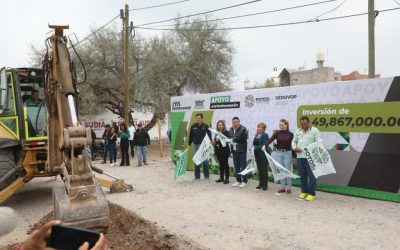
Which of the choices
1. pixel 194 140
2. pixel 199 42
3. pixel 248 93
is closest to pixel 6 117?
pixel 194 140

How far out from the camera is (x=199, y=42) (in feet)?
93.5

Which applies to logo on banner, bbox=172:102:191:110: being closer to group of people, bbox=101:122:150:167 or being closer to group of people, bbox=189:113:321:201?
group of people, bbox=101:122:150:167

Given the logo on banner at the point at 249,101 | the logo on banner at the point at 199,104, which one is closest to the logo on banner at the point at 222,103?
the logo on banner at the point at 249,101

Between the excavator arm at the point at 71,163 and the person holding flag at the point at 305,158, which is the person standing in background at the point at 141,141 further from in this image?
the excavator arm at the point at 71,163

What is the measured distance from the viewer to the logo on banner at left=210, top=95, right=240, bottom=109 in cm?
1306

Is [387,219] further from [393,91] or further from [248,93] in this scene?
[248,93]

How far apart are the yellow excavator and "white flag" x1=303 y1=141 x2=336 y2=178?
4.66 m

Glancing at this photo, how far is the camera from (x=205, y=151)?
41.1 feet

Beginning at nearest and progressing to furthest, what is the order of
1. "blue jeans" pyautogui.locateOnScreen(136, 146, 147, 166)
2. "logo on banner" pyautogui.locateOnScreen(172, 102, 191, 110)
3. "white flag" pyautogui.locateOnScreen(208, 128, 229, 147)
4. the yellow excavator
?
1. the yellow excavator
2. "white flag" pyautogui.locateOnScreen(208, 128, 229, 147)
3. "logo on banner" pyautogui.locateOnScreen(172, 102, 191, 110)
4. "blue jeans" pyautogui.locateOnScreen(136, 146, 147, 166)

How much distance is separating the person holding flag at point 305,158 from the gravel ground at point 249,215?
30cm

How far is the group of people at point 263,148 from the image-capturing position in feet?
31.6

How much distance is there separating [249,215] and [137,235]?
2254mm

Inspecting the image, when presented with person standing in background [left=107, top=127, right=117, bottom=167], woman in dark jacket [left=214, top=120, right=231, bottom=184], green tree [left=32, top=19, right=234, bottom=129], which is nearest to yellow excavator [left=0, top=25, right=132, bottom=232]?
woman in dark jacket [left=214, top=120, right=231, bottom=184]

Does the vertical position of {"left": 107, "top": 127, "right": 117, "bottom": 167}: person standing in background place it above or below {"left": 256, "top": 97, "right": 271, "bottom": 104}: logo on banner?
below
